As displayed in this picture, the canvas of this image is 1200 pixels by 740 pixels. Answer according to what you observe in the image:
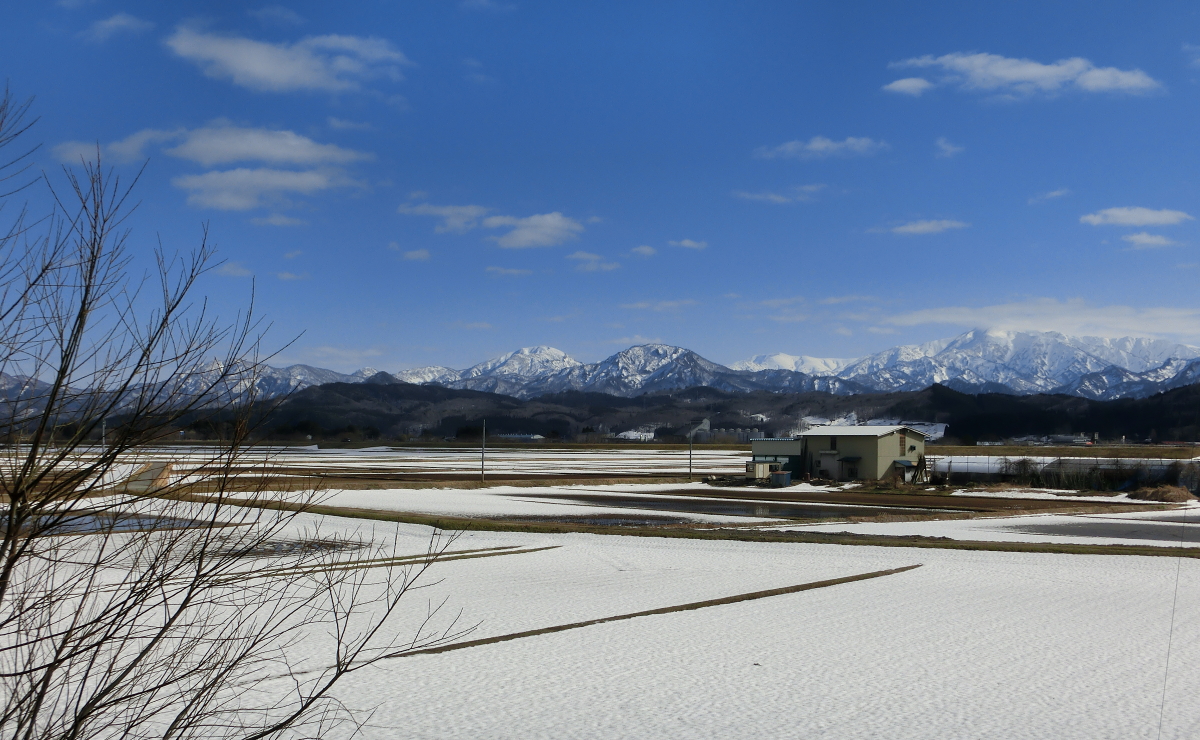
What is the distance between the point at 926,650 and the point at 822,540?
13637 millimetres

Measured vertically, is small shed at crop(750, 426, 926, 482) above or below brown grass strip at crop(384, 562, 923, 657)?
above

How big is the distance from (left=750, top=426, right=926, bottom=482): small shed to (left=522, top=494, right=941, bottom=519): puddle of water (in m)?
19.3

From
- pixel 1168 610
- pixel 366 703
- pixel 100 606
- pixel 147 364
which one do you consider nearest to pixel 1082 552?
pixel 1168 610

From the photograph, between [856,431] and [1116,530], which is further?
[856,431]

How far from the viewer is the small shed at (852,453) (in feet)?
200

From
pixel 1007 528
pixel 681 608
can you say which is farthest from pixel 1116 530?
pixel 681 608

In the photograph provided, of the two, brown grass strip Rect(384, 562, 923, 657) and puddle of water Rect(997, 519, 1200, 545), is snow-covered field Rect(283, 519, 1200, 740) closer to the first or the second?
brown grass strip Rect(384, 562, 923, 657)

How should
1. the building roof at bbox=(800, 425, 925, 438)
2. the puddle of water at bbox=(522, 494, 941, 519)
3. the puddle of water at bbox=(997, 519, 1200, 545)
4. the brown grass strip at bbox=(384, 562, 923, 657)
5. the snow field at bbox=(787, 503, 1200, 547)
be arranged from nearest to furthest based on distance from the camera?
the brown grass strip at bbox=(384, 562, 923, 657), the snow field at bbox=(787, 503, 1200, 547), the puddle of water at bbox=(997, 519, 1200, 545), the puddle of water at bbox=(522, 494, 941, 519), the building roof at bbox=(800, 425, 925, 438)

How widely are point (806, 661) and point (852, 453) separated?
53052mm

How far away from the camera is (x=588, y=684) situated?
402 inches

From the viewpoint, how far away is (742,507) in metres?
40.9

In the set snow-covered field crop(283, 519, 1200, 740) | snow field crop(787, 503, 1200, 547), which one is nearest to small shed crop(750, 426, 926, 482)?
snow field crop(787, 503, 1200, 547)

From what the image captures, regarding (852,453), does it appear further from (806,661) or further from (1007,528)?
(806,661)

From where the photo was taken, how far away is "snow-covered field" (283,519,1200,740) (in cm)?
893
